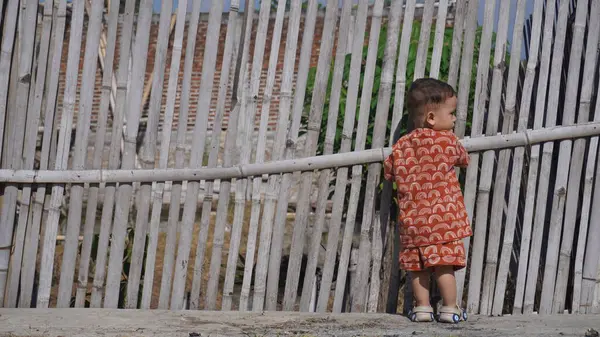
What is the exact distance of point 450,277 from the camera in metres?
3.87

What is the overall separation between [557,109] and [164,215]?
4989 mm

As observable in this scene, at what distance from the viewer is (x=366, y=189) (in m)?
4.12

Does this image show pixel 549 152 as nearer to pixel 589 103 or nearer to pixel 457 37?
pixel 589 103

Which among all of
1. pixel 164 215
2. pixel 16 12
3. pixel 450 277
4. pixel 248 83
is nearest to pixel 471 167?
pixel 450 277

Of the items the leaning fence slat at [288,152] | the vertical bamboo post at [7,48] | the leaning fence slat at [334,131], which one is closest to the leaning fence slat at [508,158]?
the leaning fence slat at [334,131]

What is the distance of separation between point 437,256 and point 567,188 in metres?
0.82

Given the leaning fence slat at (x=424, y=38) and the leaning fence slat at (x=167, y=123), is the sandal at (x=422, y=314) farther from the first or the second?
the leaning fence slat at (x=167, y=123)

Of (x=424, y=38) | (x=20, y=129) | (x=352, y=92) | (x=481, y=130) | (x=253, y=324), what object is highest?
(x=424, y=38)

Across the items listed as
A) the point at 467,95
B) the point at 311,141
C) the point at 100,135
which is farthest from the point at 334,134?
the point at 100,135

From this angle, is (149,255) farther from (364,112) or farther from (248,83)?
(364,112)

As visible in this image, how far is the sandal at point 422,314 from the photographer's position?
12.6 ft

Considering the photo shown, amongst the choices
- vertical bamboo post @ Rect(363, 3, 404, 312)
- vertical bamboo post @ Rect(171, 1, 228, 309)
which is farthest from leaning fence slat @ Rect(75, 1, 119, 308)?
vertical bamboo post @ Rect(363, 3, 404, 312)

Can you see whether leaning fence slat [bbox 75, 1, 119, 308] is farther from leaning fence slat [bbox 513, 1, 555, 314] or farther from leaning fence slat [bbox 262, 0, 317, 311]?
leaning fence slat [bbox 513, 1, 555, 314]

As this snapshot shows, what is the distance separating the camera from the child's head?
384 centimetres
